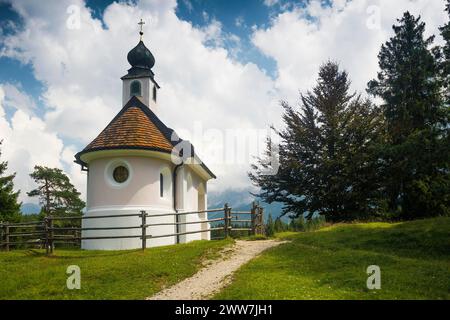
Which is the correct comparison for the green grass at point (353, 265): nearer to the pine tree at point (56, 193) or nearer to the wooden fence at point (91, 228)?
the wooden fence at point (91, 228)

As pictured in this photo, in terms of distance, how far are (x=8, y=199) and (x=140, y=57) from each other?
1803 centimetres

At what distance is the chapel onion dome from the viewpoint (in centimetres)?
2569

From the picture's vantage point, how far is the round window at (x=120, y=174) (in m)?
19.3

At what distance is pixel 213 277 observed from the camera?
38.1ft

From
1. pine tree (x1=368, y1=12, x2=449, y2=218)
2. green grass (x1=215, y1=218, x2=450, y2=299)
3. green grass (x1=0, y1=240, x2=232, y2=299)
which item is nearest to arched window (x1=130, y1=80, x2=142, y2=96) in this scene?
green grass (x1=0, y1=240, x2=232, y2=299)

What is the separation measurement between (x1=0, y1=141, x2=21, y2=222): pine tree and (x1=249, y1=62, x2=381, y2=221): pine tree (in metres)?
20.8

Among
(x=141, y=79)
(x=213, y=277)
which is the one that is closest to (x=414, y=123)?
(x=141, y=79)

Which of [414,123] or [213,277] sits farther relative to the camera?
[414,123]

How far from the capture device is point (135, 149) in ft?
61.4

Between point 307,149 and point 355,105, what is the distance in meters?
4.56

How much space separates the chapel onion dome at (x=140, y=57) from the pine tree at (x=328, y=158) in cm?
1044

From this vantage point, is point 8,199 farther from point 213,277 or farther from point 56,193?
point 213,277

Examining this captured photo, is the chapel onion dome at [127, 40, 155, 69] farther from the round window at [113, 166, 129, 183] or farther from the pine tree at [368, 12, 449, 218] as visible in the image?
the pine tree at [368, 12, 449, 218]

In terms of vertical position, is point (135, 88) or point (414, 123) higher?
point (135, 88)
